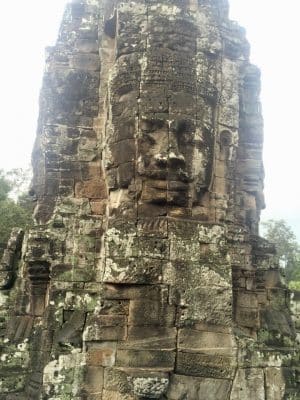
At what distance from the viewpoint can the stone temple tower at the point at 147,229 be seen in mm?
5950

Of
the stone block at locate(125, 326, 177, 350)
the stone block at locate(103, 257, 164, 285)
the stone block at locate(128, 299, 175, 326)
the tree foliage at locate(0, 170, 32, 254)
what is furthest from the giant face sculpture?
the tree foliage at locate(0, 170, 32, 254)

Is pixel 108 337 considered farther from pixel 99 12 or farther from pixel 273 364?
pixel 99 12

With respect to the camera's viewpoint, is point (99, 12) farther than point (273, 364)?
Yes

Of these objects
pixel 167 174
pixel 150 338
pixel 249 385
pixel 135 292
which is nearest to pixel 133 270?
pixel 135 292

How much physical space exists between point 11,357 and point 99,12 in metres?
5.53

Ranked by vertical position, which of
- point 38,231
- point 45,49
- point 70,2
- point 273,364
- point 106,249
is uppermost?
point 70,2

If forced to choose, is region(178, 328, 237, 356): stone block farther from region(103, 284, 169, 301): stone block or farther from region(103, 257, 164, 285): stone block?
region(103, 257, 164, 285): stone block

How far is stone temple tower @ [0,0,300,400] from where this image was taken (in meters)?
5.95

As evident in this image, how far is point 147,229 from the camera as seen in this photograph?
6.32 m

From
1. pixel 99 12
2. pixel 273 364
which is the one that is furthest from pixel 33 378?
pixel 99 12

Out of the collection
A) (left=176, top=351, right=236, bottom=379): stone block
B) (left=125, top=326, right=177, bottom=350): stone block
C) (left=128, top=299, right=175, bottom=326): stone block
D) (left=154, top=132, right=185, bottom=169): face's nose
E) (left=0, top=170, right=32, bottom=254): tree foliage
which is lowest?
(left=176, top=351, right=236, bottom=379): stone block

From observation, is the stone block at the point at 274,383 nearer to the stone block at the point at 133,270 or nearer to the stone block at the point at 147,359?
the stone block at the point at 147,359

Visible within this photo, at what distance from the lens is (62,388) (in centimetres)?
594

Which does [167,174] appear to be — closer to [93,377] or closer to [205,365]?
[205,365]
